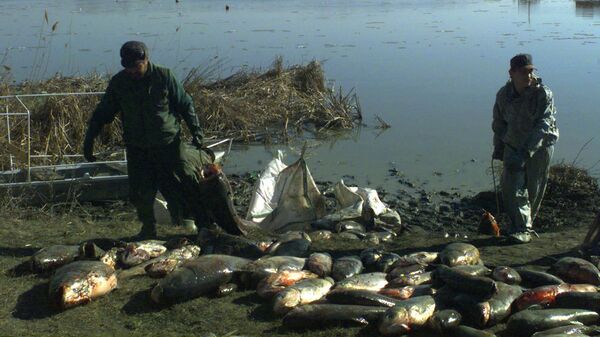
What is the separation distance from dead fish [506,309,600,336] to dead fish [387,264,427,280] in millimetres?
1116

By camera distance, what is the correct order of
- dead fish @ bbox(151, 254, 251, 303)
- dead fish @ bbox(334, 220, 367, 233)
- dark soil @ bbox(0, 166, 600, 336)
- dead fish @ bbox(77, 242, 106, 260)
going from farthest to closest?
dead fish @ bbox(334, 220, 367, 233)
dead fish @ bbox(77, 242, 106, 260)
dead fish @ bbox(151, 254, 251, 303)
dark soil @ bbox(0, 166, 600, 336)

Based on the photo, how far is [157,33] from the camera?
28781 mm

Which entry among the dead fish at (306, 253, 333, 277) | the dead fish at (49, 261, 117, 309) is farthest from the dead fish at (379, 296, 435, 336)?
the dead fish at (49, 261, 117, 309)

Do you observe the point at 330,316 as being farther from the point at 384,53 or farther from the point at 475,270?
the point at 384,53

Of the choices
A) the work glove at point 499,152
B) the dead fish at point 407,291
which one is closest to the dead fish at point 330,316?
the dead fish at point 407,291

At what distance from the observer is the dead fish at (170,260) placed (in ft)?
23.4

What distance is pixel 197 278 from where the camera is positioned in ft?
21.9

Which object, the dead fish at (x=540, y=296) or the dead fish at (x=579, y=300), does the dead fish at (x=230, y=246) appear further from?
the dead fish at (x=579, y=300)

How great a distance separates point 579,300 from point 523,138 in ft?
8.06

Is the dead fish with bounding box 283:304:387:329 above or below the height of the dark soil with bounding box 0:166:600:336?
above

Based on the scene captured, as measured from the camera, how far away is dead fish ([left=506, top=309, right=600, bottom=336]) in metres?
5.78

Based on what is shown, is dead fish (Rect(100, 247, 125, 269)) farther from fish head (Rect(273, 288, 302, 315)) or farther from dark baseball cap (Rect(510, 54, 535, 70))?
dark baseball cap (Rect(510, 54, 535, 70))

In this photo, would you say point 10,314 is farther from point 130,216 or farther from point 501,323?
point 130,216

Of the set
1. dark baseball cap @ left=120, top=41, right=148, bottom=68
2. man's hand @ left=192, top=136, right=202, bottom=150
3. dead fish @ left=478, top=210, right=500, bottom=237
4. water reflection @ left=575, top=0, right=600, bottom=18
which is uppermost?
dark baseball cap @ left=120, top=41, right=148, bottom=68
